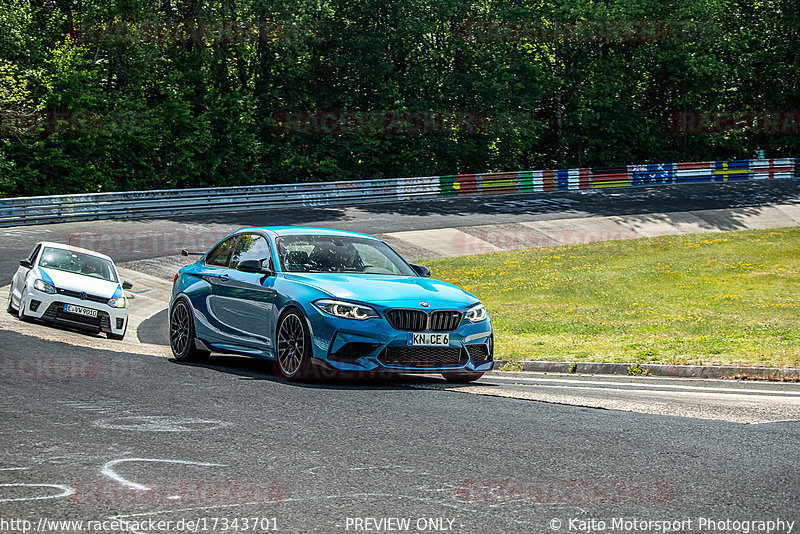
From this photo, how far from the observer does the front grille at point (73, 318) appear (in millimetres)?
15086

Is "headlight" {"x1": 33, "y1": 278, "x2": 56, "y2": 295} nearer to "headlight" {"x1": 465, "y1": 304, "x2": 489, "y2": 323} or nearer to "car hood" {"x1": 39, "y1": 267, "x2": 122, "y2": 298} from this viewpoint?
"car hood" {"x1": 39, "y1": 267, "x2": 122, "y2": 298}

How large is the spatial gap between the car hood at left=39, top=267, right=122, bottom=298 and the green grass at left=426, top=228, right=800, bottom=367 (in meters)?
6.89

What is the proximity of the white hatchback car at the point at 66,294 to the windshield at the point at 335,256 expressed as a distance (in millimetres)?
6550

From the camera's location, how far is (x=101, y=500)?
4641 millimetres

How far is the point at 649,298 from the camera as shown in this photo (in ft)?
66.1

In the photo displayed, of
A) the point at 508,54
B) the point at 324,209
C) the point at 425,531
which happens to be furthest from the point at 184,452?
the point at 508,54

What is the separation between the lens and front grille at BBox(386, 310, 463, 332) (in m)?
8.83

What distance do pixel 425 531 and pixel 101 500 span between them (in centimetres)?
171

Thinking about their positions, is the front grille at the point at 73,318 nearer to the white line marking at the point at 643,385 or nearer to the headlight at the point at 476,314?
the white line marking at the point at 643,385

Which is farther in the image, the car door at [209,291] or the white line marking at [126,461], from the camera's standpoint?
the car door at [209,291]

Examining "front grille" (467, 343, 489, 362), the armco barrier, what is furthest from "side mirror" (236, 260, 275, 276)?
the armco barrier

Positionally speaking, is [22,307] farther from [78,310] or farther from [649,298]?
Result: [649,298]

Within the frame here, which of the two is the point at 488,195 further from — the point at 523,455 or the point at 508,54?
the point at 523,455

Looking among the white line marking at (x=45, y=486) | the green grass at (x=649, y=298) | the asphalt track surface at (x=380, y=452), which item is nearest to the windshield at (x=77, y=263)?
the asphalt track surface at (x=380, y=452)
